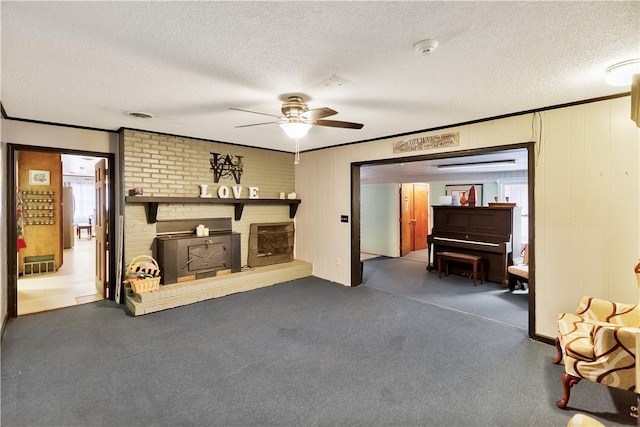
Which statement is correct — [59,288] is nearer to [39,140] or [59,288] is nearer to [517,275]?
[39,140]

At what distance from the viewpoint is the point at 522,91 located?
8.55 ft

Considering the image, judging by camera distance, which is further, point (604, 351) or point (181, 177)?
point (181, 177)

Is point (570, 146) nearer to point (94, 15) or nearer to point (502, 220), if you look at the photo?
point (502, 220)

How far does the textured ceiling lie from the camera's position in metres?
1.52

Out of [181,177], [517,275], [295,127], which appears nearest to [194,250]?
[181,177]

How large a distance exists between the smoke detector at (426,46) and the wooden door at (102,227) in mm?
4442

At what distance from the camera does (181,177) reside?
14.9 ft

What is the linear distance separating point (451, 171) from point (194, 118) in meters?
6.27

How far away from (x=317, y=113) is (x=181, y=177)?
2.84 m

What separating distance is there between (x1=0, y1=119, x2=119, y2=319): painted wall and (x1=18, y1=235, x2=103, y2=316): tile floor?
2.14 feet

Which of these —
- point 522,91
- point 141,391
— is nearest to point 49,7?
point 141,391

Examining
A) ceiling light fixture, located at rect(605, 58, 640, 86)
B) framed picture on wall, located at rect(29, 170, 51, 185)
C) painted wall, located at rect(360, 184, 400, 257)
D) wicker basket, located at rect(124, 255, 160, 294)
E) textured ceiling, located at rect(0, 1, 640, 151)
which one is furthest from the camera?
painted wall, located at rect(360, 184, 400, 257)

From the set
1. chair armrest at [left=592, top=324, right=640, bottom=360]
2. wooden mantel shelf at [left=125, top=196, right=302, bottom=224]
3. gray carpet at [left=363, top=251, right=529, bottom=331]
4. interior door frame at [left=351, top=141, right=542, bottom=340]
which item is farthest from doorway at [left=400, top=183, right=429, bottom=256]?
chair armrest at [left=592, top=324, right=640, bottom=360]

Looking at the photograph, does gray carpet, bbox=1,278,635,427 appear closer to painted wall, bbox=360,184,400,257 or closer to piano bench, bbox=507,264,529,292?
piano bench, bbox=507,264,529,292
